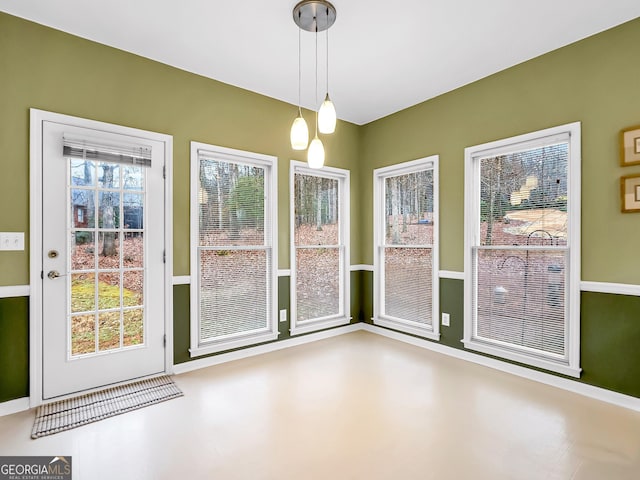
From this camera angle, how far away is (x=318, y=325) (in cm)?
404

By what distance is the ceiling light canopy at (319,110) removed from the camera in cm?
196

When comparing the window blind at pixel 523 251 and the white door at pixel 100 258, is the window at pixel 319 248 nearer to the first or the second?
the white door at pixel 100 258

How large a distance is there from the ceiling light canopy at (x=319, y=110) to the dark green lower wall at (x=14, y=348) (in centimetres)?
224

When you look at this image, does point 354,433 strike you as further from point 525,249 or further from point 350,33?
point 350,33

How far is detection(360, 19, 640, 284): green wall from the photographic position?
2.42 m

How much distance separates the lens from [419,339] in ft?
12.5

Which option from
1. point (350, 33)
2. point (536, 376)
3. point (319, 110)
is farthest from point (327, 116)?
point (536, 376)

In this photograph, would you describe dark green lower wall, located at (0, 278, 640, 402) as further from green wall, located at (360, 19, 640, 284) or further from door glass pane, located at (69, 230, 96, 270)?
door glass pane, located at (69, 230, 96, 270)

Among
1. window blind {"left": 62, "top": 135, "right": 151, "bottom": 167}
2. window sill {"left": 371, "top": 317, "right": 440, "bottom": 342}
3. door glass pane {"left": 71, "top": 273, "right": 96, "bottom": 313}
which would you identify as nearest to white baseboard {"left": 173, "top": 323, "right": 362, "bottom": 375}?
window sill {"left": 371, "top": 317, "right": 440, "bottom": 342}

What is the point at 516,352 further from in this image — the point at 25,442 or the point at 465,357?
the point at 25,442

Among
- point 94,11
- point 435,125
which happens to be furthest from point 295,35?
point 435,125

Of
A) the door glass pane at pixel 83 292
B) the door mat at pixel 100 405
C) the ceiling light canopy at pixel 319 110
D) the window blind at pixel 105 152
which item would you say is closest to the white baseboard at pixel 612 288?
the ceiling light canopy at pixel 319 110

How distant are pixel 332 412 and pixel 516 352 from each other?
1.80 metres

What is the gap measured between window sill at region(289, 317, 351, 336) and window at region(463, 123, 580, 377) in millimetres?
1524
